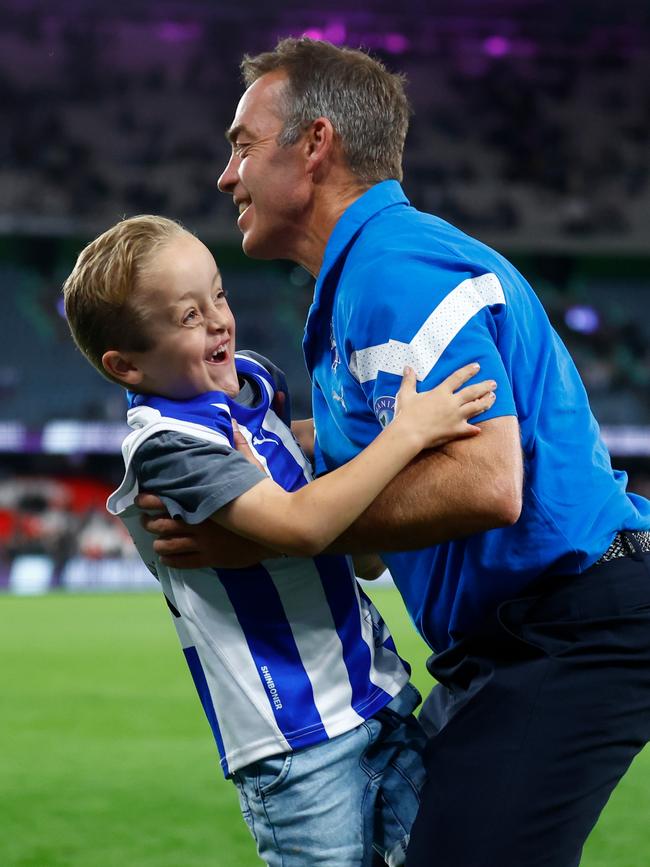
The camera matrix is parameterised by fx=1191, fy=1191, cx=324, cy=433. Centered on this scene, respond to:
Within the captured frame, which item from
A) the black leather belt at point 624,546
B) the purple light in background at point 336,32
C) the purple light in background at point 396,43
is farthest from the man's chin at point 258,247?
the purple light in background at point 396,43

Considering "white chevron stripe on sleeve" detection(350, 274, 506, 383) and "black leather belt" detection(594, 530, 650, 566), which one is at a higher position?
"white chevron stripe on sleeve" detection(350, 274, 506, 383)

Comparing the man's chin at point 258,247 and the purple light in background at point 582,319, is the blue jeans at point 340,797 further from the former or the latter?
the purple light in background at point 582,319

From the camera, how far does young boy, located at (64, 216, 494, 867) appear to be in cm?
239

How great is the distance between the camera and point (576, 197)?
2916 centimetres

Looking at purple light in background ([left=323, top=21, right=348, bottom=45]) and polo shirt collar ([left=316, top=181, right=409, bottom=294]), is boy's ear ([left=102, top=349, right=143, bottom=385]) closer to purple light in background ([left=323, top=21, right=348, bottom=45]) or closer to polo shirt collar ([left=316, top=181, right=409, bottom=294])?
polo shirt collar ([left=316, top=181, right=409, bottom=294])

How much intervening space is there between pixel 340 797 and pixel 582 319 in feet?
90.1

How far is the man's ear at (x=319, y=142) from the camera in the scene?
2725 mm

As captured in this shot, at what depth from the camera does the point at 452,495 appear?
219 cm

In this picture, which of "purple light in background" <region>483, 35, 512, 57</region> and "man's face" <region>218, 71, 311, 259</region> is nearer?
"man's face" <region>218, 71, 311, 259</region>

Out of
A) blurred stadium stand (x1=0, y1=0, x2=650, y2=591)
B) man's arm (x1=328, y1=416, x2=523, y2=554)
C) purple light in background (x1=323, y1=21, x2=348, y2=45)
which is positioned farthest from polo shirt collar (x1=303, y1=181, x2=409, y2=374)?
purple light in background (x1=323, y1=21, x2=348, y2=45)

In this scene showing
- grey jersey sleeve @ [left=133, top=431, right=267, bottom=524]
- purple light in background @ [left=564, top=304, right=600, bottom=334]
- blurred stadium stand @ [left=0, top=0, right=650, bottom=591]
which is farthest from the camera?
purple light in background @ [left=564, top=304, right=600, bottom=334]

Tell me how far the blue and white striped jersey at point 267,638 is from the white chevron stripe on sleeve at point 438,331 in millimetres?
376

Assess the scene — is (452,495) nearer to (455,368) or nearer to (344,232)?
(455,368)

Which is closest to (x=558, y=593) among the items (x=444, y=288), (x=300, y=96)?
(x=444, y=288)
